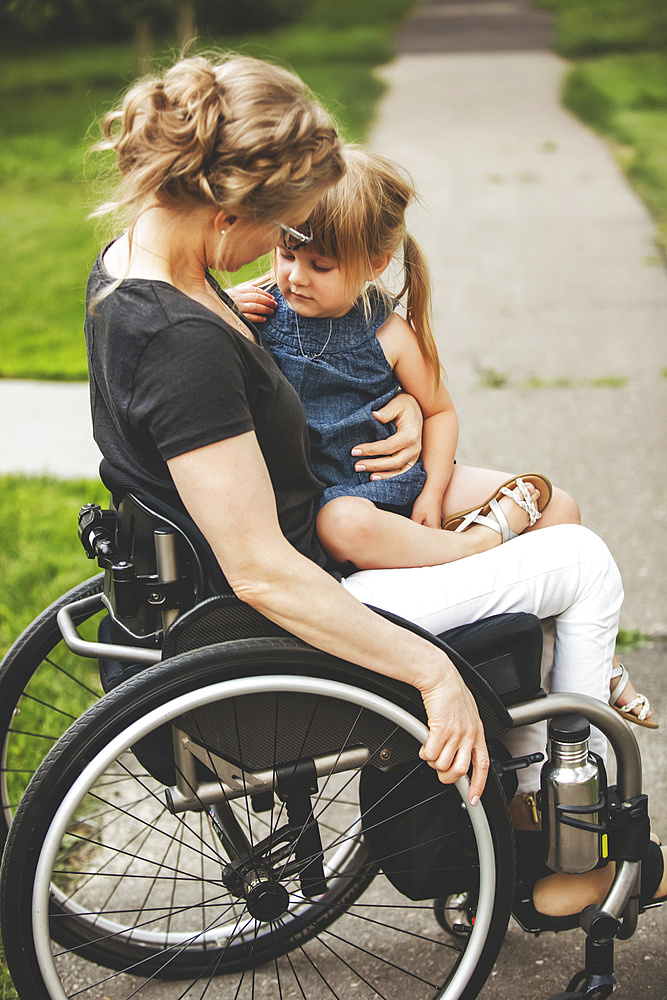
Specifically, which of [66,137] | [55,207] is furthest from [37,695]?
[66,137]

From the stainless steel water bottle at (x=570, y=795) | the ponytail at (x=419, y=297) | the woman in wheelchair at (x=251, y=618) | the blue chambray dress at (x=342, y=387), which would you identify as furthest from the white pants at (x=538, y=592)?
the ponytail at (x=419, y=297)

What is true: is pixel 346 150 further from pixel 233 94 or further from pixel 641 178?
pixel 641 178

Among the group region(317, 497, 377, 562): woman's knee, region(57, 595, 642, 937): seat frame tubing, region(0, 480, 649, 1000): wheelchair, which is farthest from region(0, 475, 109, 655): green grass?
region(317, 497, 377, 562): woman's knee

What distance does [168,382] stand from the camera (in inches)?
57.8

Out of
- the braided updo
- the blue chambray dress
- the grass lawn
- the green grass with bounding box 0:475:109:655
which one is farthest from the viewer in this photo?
the grass lawn

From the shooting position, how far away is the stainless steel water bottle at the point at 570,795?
1753 millimetres

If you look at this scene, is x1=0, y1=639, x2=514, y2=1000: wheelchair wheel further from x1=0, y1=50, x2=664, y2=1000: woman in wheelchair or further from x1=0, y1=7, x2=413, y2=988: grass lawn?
x1=0, y1=7, x2=413, y2=988: grass lawn

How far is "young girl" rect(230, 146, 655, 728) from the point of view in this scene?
1.84 meters

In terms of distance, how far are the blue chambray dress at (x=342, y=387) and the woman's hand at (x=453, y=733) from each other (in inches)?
17.2

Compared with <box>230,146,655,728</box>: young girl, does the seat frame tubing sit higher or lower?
lower

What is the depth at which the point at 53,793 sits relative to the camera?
60.3 inches

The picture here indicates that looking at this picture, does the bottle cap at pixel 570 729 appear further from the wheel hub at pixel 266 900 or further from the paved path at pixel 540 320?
the paved path at pixel 540 320

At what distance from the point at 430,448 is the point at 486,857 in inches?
31.4

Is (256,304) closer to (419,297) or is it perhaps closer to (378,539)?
(419,297)
